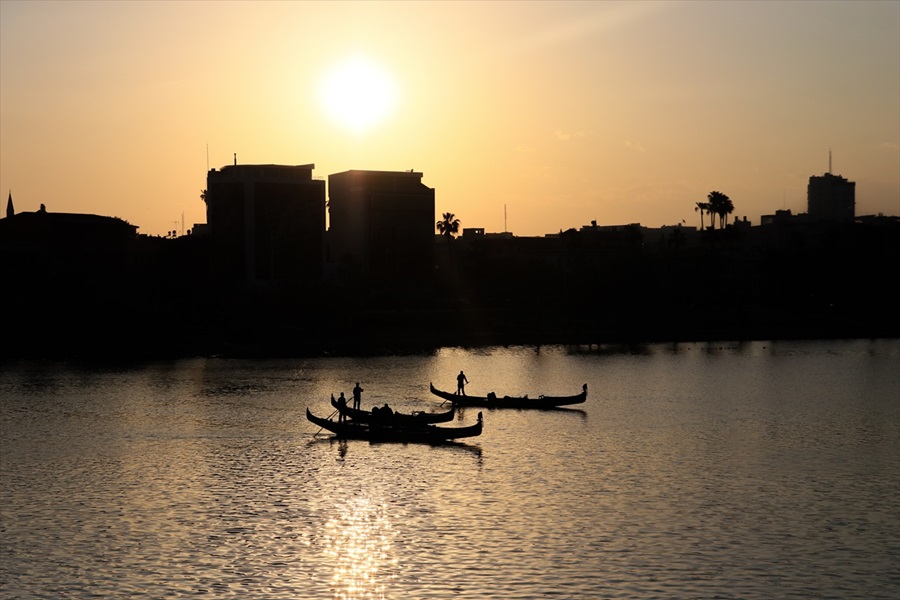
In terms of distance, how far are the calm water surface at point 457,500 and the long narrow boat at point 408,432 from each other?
31.5 inches

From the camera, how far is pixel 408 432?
69688 mm

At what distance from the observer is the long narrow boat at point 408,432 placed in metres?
68.8

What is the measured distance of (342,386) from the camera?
359ft

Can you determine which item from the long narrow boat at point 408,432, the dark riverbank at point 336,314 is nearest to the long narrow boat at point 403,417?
the long narrow boat at point 408,432

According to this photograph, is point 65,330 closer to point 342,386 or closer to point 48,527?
point 342,386

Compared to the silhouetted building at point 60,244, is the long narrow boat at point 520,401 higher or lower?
lower

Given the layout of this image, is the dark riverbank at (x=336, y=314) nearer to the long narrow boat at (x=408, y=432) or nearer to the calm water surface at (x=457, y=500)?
the calm water surface at (x=457, y=500)

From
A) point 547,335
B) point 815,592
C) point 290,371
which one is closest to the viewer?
point 815,592

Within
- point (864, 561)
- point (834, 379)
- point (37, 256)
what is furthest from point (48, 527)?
point (37, 256)

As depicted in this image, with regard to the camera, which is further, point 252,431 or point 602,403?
point 602,403

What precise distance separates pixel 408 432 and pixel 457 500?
16389mm

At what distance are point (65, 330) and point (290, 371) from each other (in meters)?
42.7

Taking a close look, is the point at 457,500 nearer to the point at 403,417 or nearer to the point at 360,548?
the point at 360,548

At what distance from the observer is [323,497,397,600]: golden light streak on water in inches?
1588
